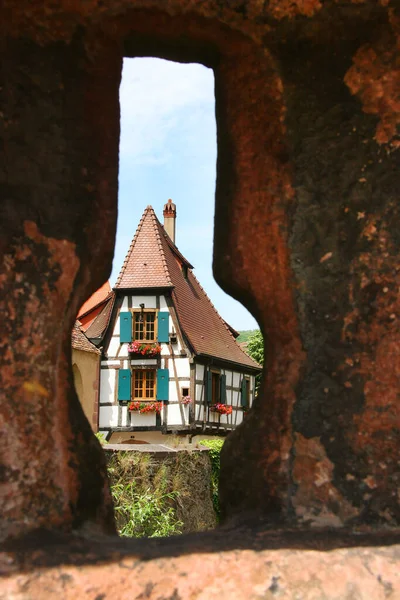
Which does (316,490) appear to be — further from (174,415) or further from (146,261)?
(146,261)

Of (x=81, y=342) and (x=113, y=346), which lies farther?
(x=113, y=346)

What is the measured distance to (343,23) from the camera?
222cm

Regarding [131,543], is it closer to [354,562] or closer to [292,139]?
[354,562]

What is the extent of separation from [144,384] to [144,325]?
1.56m

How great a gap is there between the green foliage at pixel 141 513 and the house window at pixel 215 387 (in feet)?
→ 27.8

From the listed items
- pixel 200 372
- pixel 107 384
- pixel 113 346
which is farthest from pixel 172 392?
pixel 113 346

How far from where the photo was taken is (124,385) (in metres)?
17.7

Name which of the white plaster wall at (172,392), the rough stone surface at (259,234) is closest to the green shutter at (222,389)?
the white plaster wall at (172,392)

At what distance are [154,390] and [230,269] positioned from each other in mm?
15771

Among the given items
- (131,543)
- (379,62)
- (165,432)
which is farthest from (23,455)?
(165,432)

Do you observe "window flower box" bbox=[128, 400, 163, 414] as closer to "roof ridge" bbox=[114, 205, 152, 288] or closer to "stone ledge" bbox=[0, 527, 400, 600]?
"roof ridge" bbox=[114, 205, 152, 288]

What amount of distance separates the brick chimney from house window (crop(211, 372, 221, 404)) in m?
5.77

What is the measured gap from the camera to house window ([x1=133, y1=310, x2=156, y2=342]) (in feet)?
59.3

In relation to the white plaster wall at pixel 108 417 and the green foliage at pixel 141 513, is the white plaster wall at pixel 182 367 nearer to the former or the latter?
the white plaster wall at pixel 108 417
